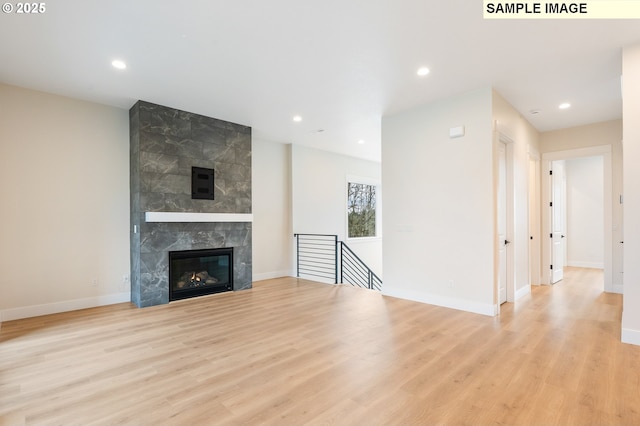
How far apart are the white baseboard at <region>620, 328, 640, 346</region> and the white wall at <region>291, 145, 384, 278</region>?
5.65 meters

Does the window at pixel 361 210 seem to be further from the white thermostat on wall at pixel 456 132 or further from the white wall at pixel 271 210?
the white thermostat on wall at pixel 456 132

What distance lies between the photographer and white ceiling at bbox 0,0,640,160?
2715 millimetres

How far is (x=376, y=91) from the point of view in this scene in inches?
172

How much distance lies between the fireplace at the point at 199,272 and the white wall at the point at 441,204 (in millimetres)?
2870

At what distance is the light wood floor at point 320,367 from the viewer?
2.10 metres

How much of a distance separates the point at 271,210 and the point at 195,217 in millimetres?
2211

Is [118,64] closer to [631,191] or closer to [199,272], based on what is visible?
[199,272]

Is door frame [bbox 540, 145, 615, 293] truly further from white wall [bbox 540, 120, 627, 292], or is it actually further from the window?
the window

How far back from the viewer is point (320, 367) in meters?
2.73

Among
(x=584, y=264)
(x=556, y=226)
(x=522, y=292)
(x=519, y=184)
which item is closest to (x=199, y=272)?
(x=522, y=292)

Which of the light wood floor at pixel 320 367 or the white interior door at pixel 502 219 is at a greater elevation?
the white interior door at pixel 502 219

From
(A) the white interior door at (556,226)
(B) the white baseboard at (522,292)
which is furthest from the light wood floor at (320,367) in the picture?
(A) the white interior door at (556,226)

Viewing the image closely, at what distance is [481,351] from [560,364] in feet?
2.03

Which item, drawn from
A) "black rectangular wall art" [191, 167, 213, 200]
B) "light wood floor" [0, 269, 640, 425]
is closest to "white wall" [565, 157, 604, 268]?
"light wood floor" [0, 269, 640, 425]
